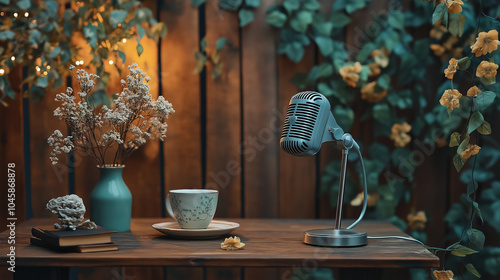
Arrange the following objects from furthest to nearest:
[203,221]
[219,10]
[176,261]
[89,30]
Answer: [219,10] < [89,30] < [203,221] < [176,261]

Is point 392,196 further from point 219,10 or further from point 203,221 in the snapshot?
point 219,10

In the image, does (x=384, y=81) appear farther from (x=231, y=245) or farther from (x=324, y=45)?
(x=231, y=245)

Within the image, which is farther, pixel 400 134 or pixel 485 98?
pixel 400 134

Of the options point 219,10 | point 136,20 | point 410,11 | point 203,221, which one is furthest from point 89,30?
point 410,11

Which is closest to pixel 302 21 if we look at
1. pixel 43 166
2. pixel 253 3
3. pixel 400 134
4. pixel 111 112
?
pixel 253 3

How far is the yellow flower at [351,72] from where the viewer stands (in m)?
1.78

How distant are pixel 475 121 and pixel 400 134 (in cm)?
38

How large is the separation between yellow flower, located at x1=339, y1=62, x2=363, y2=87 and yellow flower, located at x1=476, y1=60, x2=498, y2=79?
1.34 feet

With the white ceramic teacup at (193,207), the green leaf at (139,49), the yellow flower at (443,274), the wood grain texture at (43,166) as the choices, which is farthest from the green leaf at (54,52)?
the yellow flower at (443,274)

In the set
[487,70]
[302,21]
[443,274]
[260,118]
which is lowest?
[443,274]

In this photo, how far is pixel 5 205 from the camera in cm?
188

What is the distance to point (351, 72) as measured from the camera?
179cm

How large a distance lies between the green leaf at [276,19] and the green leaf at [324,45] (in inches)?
5.1

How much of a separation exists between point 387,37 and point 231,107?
0.59 m
